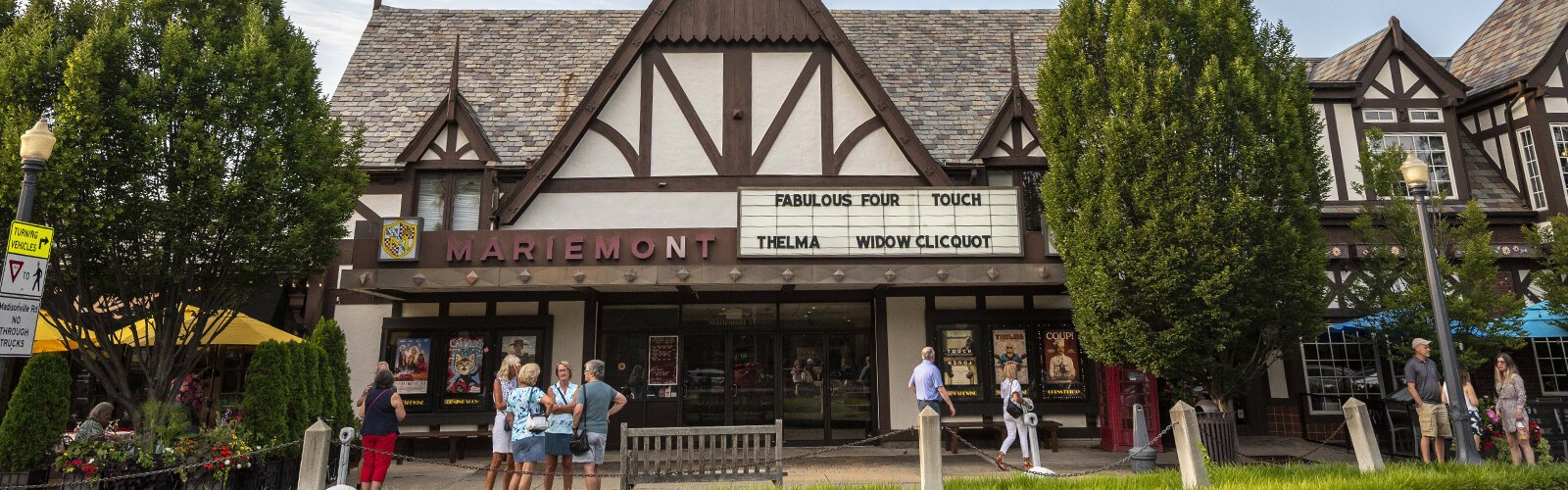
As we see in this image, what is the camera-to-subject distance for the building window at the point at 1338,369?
1467 centimetres

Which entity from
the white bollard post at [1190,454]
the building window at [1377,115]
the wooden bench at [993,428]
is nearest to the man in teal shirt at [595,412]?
the white bollard post at [1190,454]

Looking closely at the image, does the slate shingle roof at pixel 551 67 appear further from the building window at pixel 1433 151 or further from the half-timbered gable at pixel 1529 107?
the half-timbered gable at pixel 1529 107

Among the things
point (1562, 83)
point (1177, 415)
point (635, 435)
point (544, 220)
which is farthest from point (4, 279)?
point (1562, 83)

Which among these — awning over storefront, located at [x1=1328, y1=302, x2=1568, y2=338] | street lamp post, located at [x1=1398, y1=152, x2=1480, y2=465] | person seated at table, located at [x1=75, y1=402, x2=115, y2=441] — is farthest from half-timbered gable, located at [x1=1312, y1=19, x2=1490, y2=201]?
person seated at table, located at [x1=75, y1=402, x2=115, y2=441]

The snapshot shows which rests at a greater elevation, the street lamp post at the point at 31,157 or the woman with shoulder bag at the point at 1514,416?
the street lamp post at the point at 31,157

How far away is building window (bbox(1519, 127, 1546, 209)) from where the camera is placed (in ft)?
48.3

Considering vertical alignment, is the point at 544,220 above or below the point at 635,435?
above

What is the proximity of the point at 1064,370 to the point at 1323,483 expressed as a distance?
Result: 640cm

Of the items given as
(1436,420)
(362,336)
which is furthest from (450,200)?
(1436,420)

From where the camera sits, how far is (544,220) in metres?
13.8

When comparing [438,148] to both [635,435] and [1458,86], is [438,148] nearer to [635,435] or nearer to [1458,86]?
[635,435]

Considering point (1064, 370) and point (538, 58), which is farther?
point (538, 58)

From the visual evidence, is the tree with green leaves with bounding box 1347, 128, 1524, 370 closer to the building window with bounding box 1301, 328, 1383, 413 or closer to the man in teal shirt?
the building window with bounding box 1301, 328, 1383, 413

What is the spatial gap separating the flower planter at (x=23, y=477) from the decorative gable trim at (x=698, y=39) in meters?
6.58
